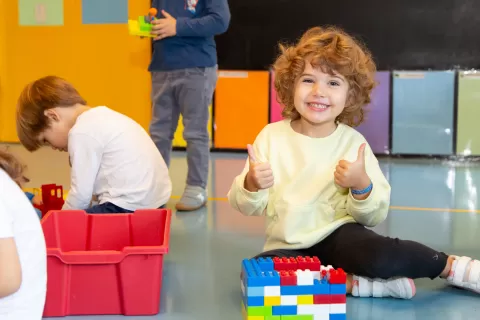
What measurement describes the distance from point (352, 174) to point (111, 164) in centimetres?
74

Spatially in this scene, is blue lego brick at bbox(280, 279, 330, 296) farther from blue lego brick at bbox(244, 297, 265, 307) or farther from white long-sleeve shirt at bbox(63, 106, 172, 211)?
white long-sleeve shirt at bbox(63, 106, 172, 211)

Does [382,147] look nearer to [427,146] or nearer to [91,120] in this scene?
[427,146]

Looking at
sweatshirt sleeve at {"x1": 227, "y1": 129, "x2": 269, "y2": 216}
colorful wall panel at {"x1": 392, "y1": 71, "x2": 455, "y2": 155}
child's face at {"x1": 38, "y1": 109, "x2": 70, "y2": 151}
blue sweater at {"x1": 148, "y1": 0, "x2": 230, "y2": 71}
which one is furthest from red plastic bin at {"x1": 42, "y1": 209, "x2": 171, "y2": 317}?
colorful wall panel at {"x1": 392, "y1": 71, "x2": 455, "y2": 155}

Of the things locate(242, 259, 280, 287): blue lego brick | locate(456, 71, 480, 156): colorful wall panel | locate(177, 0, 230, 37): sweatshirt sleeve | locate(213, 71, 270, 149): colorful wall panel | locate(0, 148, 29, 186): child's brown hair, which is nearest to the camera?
locate(0, 148, 29, 186): child's brown hair

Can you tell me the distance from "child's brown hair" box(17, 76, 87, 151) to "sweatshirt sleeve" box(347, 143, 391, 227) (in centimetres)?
84

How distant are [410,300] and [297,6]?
2588 mm

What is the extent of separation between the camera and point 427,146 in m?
3.68

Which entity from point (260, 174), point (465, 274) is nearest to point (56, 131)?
point (260, 174)

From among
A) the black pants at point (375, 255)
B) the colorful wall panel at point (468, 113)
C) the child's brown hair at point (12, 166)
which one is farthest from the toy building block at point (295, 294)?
the colorful wall panel at point (468, 113)

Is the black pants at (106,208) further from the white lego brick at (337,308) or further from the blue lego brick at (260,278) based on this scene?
the white lego brick at (337,308)

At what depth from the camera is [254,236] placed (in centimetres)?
199

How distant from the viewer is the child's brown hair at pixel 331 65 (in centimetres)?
151

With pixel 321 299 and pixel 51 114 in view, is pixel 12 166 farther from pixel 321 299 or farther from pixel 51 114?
pixel 51 114

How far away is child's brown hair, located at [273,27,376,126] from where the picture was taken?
1.51 metres
